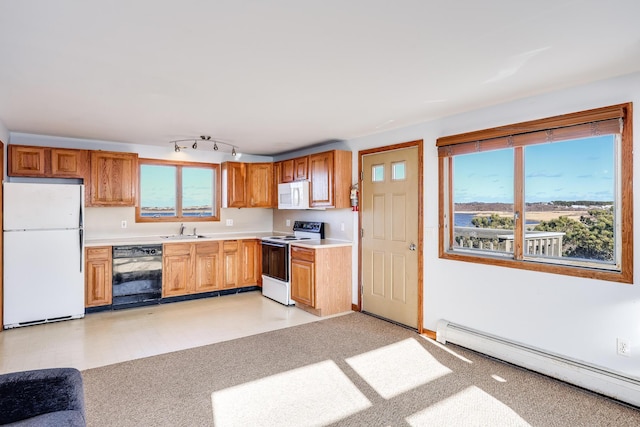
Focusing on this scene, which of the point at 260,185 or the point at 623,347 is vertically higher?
the point at 260,185

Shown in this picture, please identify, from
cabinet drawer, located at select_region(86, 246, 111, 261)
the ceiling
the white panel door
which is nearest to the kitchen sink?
cabinet drawer, located at select_region(86, 246, 111, 261)

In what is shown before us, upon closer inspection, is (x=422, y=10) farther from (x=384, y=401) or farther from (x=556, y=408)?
(x=556, y=408)

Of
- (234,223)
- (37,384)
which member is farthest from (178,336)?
(234,223)

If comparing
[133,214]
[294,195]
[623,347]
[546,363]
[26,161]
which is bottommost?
[546,363]

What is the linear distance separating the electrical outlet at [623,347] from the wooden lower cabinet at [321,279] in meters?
2.82

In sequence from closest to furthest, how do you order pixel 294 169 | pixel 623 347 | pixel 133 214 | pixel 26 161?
pixel 623 347 < pixel 26 161 < pixel 133 214 < pixel 294 169

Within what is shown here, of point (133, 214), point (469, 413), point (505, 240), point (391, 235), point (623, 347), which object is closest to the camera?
point (469, 413)

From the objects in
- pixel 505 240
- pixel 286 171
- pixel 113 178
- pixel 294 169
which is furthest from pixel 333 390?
pixel 113 178

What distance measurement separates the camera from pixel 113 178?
4.82 meters

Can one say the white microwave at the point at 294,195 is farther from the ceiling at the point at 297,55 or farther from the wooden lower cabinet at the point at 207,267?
the ceiling at the point at 297,55

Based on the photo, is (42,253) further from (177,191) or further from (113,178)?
(177,191)

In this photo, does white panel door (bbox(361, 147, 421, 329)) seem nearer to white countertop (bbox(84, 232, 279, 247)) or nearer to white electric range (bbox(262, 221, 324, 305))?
white electric range (bbox(262, 221, 324, 305))

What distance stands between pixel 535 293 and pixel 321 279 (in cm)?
232

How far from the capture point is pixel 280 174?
582cm
